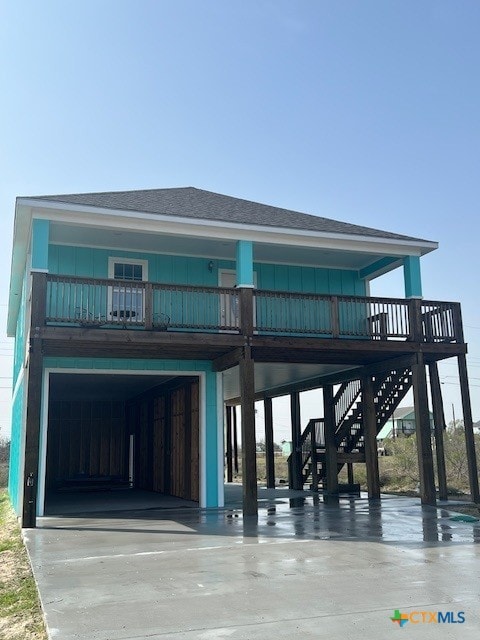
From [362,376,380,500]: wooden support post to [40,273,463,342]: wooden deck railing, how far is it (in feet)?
6.32

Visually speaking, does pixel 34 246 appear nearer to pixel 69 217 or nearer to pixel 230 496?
pixel 69 217

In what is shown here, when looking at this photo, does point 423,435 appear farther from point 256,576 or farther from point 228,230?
point 256,576

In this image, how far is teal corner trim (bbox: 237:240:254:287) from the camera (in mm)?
13094

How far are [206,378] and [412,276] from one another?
521 centimetres

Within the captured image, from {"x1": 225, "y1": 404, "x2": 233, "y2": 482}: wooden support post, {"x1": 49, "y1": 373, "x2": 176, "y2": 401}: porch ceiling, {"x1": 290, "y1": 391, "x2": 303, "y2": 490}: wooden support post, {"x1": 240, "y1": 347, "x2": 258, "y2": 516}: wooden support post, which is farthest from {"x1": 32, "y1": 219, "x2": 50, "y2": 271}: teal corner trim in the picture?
{"x1": 225, "y1": 404, "x2": 233, "y2": 482}: wooden support post

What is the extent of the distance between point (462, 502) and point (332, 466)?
4.06 metres

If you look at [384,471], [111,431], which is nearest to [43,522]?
[111,431]

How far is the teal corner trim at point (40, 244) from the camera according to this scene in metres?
11.8

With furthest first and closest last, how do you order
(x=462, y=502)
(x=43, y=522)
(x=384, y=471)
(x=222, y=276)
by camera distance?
(x=384, y=471) → (x=222, y=276) → (x=462, y=502) → (x=43, y=522)

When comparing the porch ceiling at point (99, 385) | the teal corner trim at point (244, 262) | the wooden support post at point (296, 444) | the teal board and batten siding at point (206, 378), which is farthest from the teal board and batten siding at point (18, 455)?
the wooden support post at point (296, 444)

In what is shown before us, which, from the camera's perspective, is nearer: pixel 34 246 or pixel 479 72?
pixel 34 246

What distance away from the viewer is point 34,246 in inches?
472

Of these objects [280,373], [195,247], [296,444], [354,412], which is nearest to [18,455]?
[195,247]

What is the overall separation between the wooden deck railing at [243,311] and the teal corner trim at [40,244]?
682 millimetres
